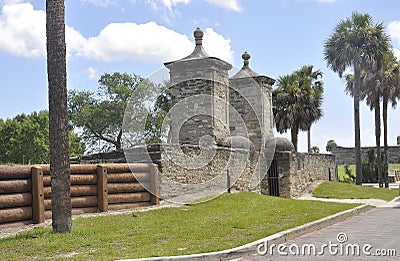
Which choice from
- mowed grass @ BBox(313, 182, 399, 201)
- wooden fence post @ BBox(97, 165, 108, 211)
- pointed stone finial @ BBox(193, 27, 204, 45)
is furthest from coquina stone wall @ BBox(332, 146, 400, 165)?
wooden fence post @ BBox(97, 165, 108, 211)

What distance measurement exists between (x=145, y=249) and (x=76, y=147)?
4181cm

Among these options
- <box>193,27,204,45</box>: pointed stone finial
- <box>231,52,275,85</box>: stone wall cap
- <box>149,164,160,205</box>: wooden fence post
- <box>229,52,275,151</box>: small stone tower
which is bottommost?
<box>149,164,160,205</box>: wooden fence post

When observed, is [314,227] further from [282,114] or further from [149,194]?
[282,114]

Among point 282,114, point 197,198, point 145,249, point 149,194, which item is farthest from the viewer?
point 282,114

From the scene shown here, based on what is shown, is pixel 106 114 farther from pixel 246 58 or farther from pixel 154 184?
pixel 154 184

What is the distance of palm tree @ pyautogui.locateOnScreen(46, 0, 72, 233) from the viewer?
10188 millimetres

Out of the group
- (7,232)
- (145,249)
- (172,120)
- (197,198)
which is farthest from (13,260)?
(172,120)

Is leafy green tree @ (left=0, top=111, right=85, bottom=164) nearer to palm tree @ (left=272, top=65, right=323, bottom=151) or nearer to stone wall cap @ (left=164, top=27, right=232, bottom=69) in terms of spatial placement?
palm tree @ (left=272, top=65, right=323, bottom=151)

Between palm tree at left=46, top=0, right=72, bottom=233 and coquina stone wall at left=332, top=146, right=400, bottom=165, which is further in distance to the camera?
coquina stone wall at left=332, top=146, right=400, bottom=165

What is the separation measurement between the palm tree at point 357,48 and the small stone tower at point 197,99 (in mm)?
12549

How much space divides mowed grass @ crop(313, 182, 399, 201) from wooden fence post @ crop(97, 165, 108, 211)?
1306cm

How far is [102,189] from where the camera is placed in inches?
531

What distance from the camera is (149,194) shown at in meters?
15.2

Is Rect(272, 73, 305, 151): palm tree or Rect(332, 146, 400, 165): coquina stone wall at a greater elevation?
Rect(272, 73, 305, 151): palm tree
